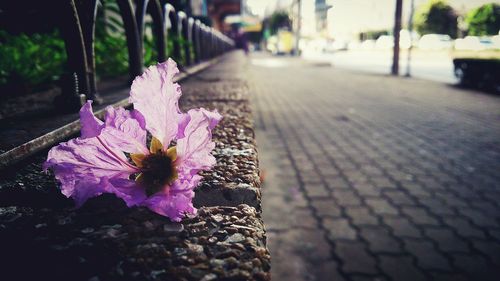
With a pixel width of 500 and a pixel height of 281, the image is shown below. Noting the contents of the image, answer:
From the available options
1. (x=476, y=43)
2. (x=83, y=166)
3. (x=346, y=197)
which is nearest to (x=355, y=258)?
(x=346, y=197)

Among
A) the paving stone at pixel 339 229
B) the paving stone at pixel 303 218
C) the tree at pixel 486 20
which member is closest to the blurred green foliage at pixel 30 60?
the paving stone at pixel 303 218

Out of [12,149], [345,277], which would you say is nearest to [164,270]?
[12,149]

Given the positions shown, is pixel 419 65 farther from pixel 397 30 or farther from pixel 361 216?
pixel 361 216

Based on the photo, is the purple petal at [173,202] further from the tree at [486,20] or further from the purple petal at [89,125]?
the tree at [486,20]

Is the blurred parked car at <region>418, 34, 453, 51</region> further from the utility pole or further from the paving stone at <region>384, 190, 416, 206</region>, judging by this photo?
the paving stone at <region>384, 190, 416, 206</region>

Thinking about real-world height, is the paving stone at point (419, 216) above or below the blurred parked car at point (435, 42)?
below

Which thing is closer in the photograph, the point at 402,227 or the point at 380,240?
the point at 380,240

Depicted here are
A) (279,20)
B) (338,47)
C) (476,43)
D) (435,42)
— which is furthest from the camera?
(279,20)
